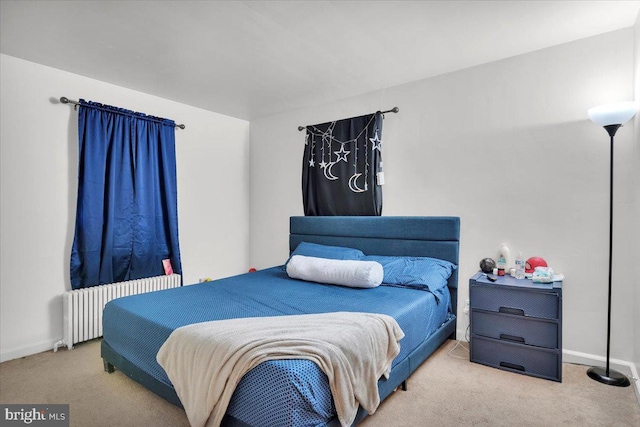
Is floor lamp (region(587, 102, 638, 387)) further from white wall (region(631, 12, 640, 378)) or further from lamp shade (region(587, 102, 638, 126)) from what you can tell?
white wall (region(631, 12, 640, 378))

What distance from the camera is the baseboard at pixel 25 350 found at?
2.81 m

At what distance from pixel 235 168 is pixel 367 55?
2.48 m

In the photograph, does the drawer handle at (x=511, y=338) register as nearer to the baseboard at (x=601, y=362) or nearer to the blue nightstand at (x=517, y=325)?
the blue nightstand at (x=517, y=325)

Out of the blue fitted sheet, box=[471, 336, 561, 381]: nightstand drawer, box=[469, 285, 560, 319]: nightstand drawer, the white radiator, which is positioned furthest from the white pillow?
the white radiator

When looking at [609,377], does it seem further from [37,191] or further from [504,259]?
[37,191]

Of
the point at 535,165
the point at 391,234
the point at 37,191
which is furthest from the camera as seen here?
the point at 391,234

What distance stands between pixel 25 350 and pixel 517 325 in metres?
3.92

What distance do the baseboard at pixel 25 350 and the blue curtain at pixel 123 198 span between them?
543mm

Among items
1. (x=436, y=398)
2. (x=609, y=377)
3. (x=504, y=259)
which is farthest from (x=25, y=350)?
(x=609, y=377)

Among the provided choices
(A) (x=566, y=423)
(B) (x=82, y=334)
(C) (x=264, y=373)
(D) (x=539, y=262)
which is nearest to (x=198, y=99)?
(B) (x=82, y=334)

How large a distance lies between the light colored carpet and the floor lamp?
0.07 meters

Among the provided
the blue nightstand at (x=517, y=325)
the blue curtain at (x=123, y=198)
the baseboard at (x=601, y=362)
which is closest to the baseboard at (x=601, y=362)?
the baseboard at (x=601, y=362)

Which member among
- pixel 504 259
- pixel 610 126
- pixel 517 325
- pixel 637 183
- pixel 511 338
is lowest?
pixel 511 338

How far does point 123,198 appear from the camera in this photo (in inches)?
136
